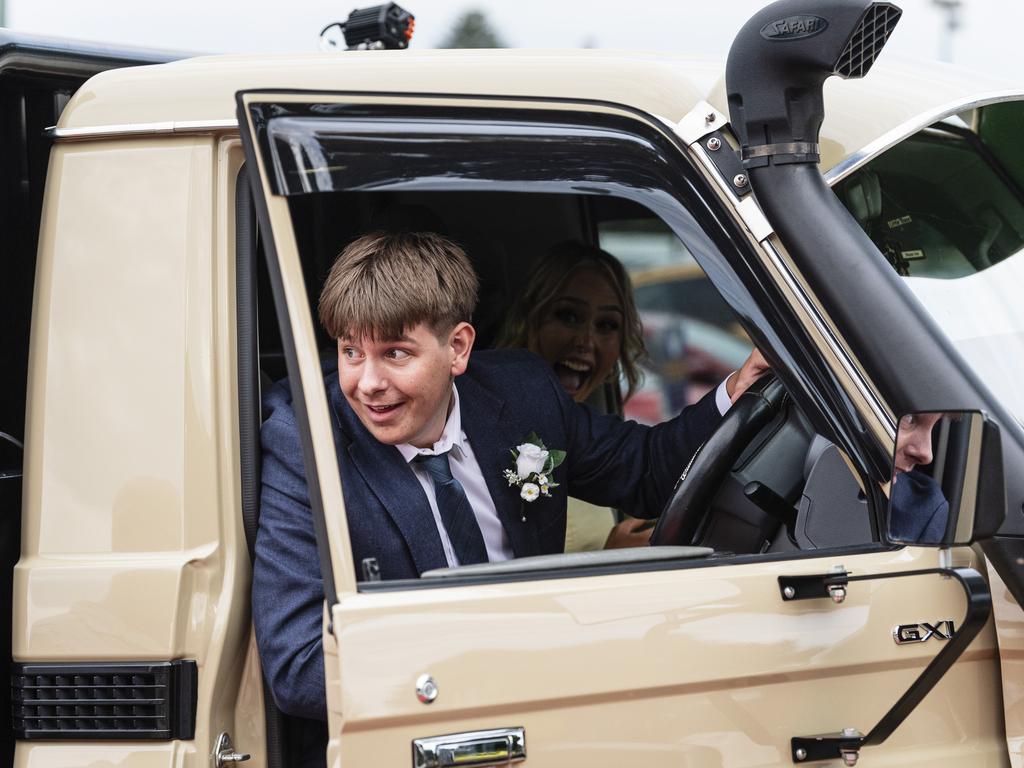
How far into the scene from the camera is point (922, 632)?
168 cm

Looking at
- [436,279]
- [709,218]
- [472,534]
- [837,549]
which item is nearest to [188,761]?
[472,534]

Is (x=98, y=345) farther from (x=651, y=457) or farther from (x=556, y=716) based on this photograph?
(x=651, y=457)

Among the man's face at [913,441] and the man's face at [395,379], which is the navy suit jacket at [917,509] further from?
the man's face at [395,379]

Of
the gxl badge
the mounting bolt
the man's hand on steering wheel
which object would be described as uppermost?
the man's hand on steering wheel

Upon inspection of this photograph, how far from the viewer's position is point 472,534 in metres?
2.03

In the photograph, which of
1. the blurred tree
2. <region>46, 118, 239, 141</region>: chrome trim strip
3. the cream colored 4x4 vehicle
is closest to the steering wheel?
the cream colored 4x4 vehicle

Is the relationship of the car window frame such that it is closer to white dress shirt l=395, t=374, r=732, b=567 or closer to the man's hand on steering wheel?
the man's hand on steering wheel

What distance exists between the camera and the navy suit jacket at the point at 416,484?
179cm

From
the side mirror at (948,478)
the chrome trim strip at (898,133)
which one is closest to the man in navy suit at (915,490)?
A: the side mirror at (948,478)

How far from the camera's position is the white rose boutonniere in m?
2.14

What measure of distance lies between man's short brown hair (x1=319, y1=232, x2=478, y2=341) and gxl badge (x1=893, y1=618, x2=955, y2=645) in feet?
2.92

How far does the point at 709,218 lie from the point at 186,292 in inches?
33.4

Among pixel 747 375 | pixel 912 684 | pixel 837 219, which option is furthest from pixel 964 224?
pixel 912 684

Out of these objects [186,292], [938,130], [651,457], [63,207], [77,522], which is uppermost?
[938,130]
